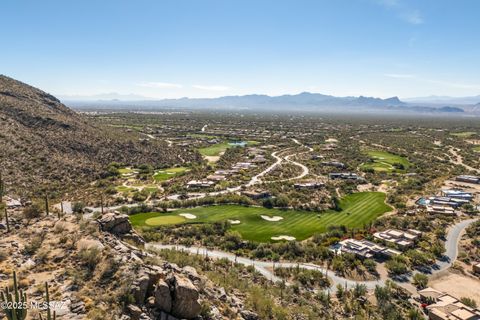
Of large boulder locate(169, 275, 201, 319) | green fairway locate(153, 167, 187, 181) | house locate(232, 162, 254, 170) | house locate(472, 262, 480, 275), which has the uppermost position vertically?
large boulder locate(169, 275, 201, 319)

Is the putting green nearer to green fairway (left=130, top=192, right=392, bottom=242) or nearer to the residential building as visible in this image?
green fairway (left=130, top=192, right=392, bottom=242)

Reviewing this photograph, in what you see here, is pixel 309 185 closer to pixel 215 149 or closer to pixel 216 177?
pixel 216 177

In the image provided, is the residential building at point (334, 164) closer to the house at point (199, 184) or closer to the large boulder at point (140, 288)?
the house at point (199, 184)

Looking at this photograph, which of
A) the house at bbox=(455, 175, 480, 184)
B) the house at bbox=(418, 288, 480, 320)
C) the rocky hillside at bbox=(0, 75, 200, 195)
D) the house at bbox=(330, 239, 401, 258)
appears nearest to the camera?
the house at bbox=(418, 288, 480, 320)

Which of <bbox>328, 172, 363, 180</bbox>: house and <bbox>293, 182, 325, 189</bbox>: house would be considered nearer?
<bbox>293, 182, 325, 189</bbox>: house

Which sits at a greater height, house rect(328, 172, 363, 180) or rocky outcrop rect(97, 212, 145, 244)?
rocky outcrop rect(97, 212, 145, 244)

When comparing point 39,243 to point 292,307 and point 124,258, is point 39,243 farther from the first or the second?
point 292,307

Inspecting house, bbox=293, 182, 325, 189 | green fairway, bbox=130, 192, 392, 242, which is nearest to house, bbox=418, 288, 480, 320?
green fairway, bbox=130, 192, 392, 242
